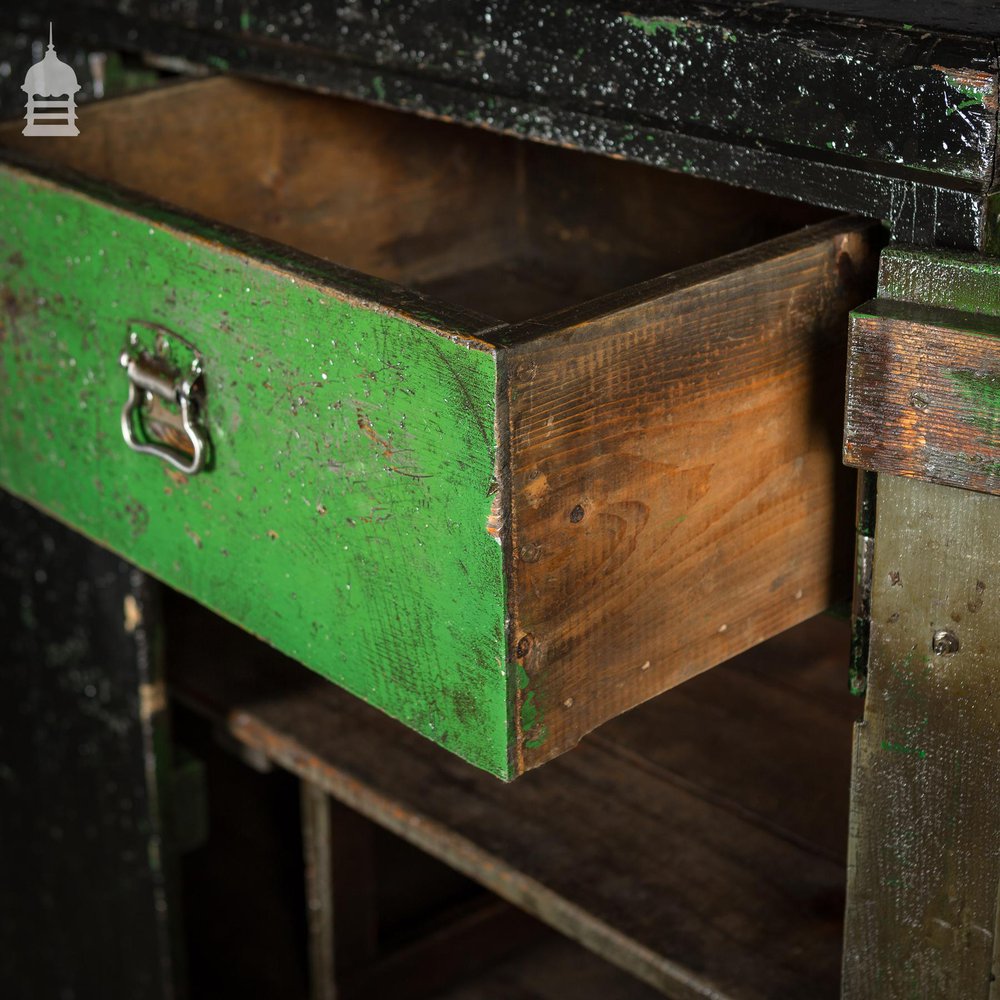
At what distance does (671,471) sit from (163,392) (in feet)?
1.04

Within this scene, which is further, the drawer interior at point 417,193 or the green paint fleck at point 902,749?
the drawer interior at point 417,193

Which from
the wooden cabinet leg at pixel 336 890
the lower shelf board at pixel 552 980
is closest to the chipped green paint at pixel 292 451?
the wooden cabinet leg at pixel 336 890

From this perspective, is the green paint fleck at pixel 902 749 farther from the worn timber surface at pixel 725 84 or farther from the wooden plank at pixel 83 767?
the wooden plank at pixel 83 767

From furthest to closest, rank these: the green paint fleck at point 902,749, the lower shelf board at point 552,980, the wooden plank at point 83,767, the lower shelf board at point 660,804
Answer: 1. the lower shelf board at point 552,980
2. the wooden plank at point 83,767
3. the lower shelf board at point 660,804
4. the green paint fleck at point 902,749

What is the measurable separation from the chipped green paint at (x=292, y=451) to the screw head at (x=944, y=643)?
22cm

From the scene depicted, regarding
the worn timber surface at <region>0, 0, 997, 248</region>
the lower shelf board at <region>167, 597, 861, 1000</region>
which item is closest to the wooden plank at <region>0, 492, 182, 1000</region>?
the lower shelf board at <region>167, 597, 861, 1000</region>

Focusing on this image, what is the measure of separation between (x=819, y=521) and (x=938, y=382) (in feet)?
0.52

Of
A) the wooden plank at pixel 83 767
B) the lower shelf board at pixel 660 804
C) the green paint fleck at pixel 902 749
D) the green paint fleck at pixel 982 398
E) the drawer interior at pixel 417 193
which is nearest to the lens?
the green paint fleck at pixel 982 398

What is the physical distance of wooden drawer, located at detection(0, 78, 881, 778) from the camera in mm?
719

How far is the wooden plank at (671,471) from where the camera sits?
0.71 meters

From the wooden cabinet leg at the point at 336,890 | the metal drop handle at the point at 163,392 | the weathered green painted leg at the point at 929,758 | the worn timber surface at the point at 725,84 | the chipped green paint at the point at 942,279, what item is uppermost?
the worn timber surface at the point at 725,84

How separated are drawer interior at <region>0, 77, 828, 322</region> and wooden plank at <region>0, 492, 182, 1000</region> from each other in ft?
1.11

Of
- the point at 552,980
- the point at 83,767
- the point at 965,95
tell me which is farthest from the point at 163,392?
the point at 552,980

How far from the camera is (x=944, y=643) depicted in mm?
781
